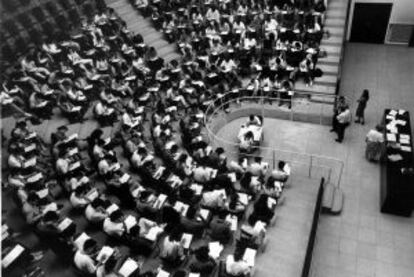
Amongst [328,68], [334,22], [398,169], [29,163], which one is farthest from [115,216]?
[334,22]

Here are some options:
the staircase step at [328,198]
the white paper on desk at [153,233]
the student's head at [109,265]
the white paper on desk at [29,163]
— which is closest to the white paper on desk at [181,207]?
the white paper on desk at [153,233]

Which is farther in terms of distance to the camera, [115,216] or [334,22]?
[334,22]

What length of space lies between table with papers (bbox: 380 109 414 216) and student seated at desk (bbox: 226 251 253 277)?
194 inches

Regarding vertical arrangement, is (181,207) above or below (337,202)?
above

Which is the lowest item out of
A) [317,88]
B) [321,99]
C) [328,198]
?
[328,198]

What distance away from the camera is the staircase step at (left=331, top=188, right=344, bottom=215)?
36.2 ft

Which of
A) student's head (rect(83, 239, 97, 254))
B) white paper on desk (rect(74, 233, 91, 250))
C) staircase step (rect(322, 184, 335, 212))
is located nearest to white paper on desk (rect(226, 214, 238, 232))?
staircase step (rect(322, 184, 335, 212))

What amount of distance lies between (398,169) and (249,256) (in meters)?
5.55

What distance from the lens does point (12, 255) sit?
8.48 meters

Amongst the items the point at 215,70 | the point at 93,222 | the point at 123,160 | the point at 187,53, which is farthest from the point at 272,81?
the point at 93,222

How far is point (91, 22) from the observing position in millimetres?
18000

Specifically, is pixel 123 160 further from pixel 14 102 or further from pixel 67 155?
pixel 14 102

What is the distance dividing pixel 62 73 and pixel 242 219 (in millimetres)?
9431

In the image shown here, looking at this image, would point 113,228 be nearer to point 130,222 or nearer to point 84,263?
point 130,222
